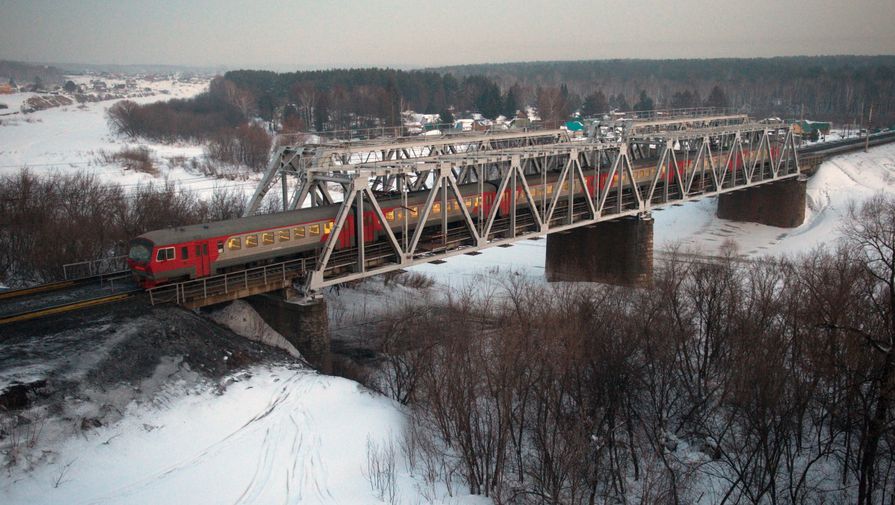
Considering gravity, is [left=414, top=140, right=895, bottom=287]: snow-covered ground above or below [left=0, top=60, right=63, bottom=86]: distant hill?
below

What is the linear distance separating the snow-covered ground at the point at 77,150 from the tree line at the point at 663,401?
4884 centimetres

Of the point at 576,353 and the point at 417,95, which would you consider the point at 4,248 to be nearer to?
the point at 576,353

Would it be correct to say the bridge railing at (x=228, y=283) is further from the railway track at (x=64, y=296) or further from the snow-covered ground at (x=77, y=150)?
the snow-covered ground at (x=77, y=150)

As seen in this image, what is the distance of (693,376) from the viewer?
25.8 metres

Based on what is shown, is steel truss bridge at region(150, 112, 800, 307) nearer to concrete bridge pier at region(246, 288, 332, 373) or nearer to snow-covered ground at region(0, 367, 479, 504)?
concrete bridge pier at region(246, 288, 332, 373)

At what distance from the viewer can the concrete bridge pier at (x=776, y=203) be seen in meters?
65.7

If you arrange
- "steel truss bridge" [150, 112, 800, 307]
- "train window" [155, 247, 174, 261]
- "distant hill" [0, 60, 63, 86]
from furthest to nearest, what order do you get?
"distant hill" [0, 60, 63, 86], "steel truss bridge" [150, 112, 800, 307], "train window" [155, 247, 174, 261]

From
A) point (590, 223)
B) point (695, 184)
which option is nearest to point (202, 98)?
point (695, 184)

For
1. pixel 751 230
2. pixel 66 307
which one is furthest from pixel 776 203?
pixel 66 307

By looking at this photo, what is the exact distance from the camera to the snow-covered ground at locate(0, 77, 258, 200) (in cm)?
6200

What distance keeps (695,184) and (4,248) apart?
1992 inches

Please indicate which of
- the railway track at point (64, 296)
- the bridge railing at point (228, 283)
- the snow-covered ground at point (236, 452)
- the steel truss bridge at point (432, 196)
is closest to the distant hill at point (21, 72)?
the steel truss bridge at point (432, 196)

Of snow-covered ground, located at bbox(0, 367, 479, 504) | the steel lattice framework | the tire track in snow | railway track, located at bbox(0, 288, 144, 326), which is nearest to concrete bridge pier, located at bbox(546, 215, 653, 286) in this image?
the steel lattice framework

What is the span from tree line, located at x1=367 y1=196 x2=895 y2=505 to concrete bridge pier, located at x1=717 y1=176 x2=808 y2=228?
134 ft
